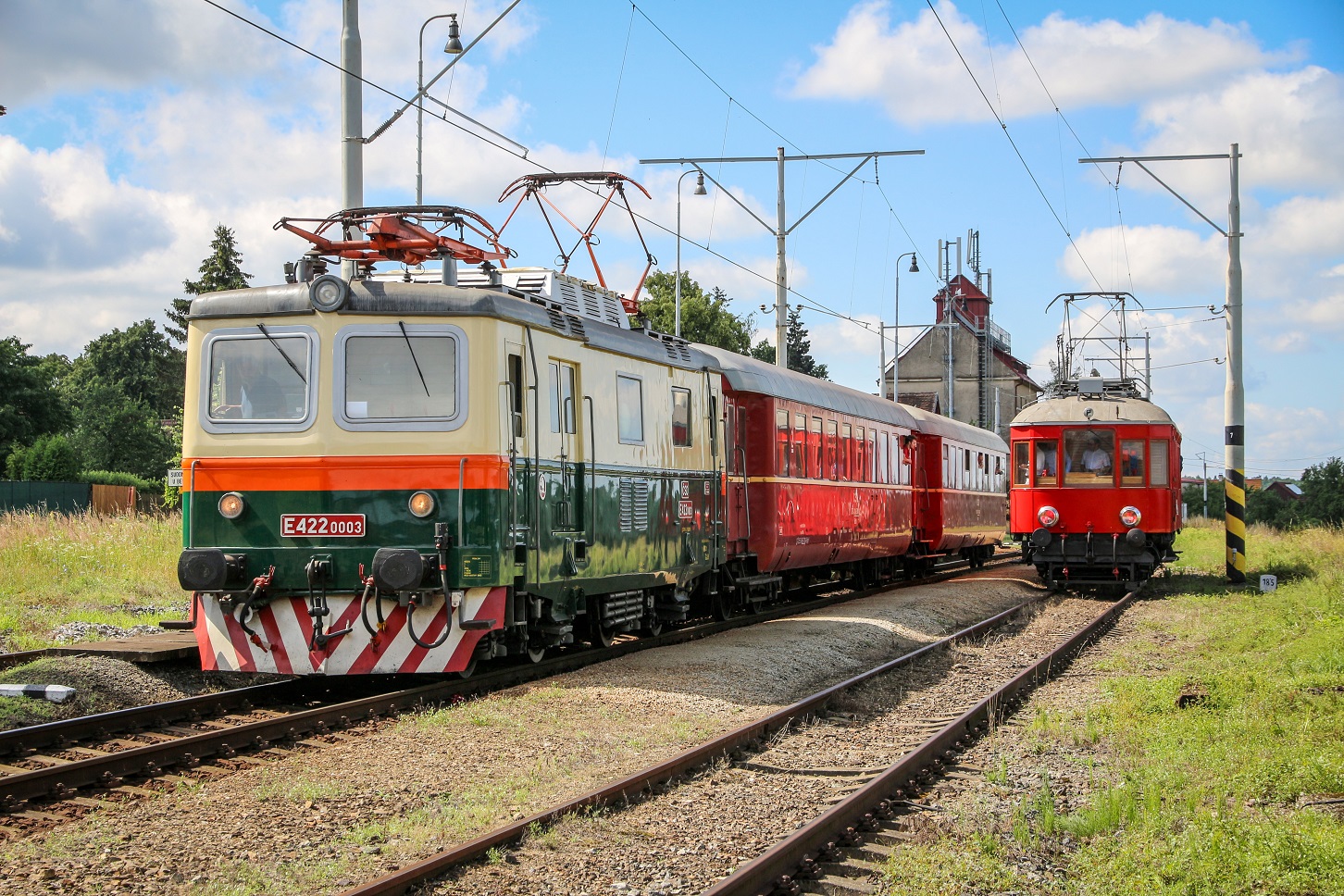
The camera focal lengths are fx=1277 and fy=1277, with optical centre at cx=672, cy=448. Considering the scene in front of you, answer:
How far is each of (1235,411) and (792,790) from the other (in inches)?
738

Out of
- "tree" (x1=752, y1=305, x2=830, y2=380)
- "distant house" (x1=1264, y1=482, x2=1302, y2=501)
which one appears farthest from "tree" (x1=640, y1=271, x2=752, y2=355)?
"distant house" (x1=1264, y1=482, x2=1302, y2=501)

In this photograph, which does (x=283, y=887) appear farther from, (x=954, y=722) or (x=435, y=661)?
(x=954, y=722)

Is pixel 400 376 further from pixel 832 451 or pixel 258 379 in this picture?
pixel 832 451

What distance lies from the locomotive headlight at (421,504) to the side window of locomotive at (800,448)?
877 centimetres

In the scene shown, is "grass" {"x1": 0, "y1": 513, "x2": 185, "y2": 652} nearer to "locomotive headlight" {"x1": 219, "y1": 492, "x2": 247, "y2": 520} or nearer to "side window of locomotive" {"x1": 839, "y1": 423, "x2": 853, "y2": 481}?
"locomotive headlight" {"x1": 219, "y1": 492, "x2": 247, "y2": 520}

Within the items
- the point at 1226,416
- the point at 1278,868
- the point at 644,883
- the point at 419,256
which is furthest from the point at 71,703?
the point at 1226,416

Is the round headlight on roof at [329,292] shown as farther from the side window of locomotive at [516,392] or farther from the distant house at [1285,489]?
the distant house at [1285,489]

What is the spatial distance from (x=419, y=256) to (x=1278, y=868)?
870cm

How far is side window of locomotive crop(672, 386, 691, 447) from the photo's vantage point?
46.7 feet

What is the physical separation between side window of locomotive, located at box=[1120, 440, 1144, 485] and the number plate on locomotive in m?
14.9

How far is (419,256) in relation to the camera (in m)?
11.8

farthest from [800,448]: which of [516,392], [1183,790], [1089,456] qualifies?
[1183,790]

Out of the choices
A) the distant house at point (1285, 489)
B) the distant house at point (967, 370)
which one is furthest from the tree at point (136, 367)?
the distant house at point (1285, 489)

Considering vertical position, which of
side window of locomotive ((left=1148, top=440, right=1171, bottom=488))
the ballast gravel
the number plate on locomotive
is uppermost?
side window of locomotive ((left=1148, top=440, right=1171, bottom=488))
